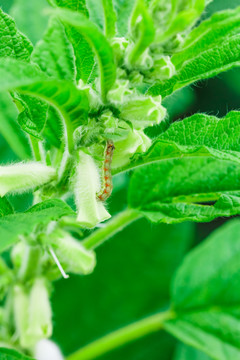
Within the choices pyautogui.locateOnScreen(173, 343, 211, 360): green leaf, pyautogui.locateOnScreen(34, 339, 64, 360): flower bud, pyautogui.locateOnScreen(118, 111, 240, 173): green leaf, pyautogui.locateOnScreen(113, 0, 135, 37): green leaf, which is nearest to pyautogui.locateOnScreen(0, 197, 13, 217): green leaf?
pyautogui.locateOnScreen(118, 111, 240, 173): green leaf

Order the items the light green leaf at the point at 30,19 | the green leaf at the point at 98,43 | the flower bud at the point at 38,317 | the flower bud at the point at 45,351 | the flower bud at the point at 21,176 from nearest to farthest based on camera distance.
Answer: the green leaf at the point at 98,43, the flower bud at the point at 21,176, the flower bud at the point at 38,317, the flower bud at the point at 45,351, the light green leaf at the point at 30,19

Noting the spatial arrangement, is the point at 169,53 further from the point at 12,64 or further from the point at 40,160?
the point at 40,160

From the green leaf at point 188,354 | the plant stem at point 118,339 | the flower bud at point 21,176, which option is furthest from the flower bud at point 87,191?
the green leaf at point 188,354

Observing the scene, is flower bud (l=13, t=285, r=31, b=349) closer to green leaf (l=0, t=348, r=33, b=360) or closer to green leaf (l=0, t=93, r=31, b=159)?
green leaf (l=0, t=348, r=33, b=360)

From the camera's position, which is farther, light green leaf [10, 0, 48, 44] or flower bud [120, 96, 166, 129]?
light green leaf [10, 0, 48, 44]

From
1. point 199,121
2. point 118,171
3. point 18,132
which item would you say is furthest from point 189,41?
point 18,132

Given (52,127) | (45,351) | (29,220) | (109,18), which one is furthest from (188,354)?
(109,18)

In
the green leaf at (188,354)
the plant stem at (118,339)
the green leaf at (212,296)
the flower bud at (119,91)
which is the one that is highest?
the flower bud at (119,91)

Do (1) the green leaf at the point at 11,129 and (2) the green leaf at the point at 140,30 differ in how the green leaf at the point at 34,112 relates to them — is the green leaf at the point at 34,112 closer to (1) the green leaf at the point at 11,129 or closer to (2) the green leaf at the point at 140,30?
(2) the green leaf at the point at 140,30
